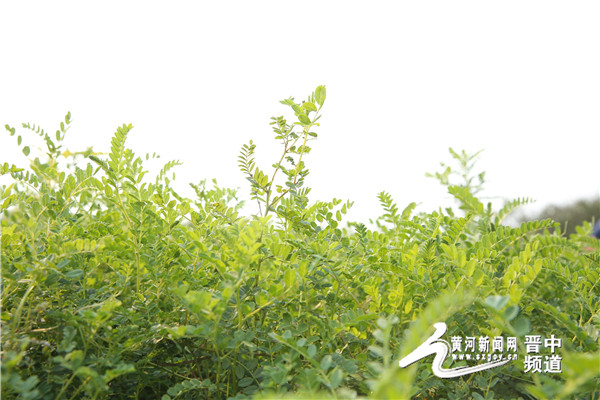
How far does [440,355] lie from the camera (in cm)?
115

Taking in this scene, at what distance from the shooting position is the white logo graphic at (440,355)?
106 centimetres

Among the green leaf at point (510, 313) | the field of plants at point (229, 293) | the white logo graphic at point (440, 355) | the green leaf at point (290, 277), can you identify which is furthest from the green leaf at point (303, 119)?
the green leaf at point (510, 313)

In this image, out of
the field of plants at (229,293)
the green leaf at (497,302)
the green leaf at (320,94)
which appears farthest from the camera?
the green leaf at (320,94)

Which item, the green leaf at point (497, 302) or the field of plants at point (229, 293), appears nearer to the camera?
the green leaf at point (497, 302)

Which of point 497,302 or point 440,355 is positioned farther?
point 440,355

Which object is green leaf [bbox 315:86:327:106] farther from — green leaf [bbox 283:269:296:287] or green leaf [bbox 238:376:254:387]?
green leaf [bbox 238:376:254:387]

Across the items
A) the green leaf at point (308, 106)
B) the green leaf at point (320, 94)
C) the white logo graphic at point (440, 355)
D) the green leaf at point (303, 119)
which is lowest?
the white logo graphic at point (440, 355)

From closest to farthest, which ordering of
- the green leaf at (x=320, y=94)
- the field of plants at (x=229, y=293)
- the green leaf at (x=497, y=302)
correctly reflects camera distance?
the green leaf at (x=497, y=302), the field of plants at (x=229, y=293), the green leaf at (x=320, y=94)

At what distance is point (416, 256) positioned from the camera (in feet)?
4.49

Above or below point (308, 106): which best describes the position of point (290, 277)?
below

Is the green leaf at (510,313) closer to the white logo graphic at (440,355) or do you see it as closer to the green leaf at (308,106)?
the white logo graphic at (440,355)

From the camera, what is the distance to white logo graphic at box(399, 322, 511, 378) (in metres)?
1.06

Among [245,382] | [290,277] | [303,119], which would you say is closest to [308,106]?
[303,119]

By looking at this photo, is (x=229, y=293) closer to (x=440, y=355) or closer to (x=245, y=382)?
(x=245, y=382)
